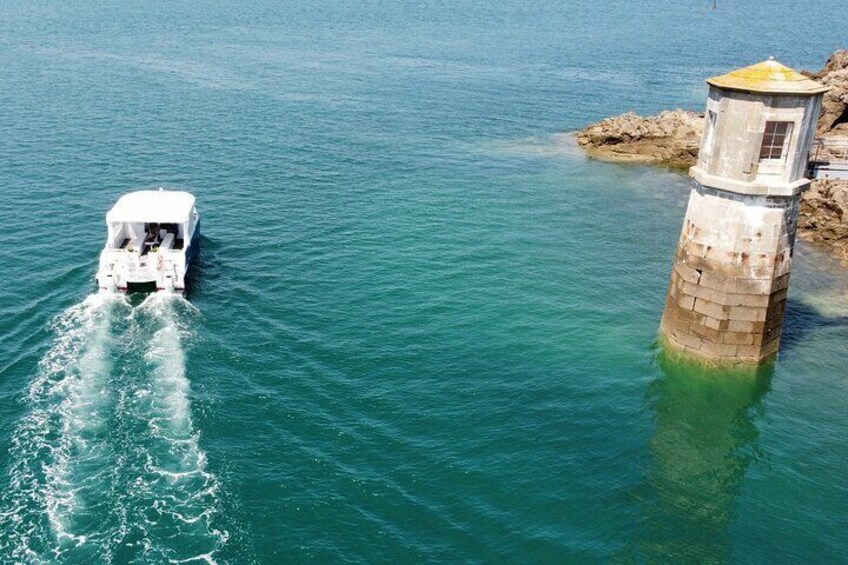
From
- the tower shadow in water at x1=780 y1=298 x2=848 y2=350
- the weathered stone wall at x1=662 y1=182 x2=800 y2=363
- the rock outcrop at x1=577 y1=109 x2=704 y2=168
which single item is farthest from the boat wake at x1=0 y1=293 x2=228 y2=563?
the rock outcrop at x1=577 y1=109 x2=704 y2=168

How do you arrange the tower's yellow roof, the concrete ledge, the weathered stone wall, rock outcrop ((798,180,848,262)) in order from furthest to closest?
rock outcrop ((798,180,848,262))
the weathered stone wall
the concrete ledge
the tower's yellow roof

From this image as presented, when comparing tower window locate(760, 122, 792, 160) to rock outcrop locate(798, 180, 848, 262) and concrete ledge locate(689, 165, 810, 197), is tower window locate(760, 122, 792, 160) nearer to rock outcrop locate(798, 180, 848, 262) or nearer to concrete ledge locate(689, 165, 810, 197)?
concrete ledge locate(689, 165, 810, 197)

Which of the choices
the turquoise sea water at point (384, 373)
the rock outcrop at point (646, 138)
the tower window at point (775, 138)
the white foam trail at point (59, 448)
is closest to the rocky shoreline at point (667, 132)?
the rock outcrop at point (646, 138)

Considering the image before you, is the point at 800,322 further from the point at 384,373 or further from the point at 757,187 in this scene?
the point at 384,373

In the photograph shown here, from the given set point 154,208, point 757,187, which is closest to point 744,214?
point 757,187

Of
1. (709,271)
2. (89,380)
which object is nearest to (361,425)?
(89,380)

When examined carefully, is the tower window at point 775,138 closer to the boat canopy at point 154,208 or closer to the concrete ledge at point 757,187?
the concrete ledge at point 757,187

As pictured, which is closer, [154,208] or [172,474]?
[172,474]
